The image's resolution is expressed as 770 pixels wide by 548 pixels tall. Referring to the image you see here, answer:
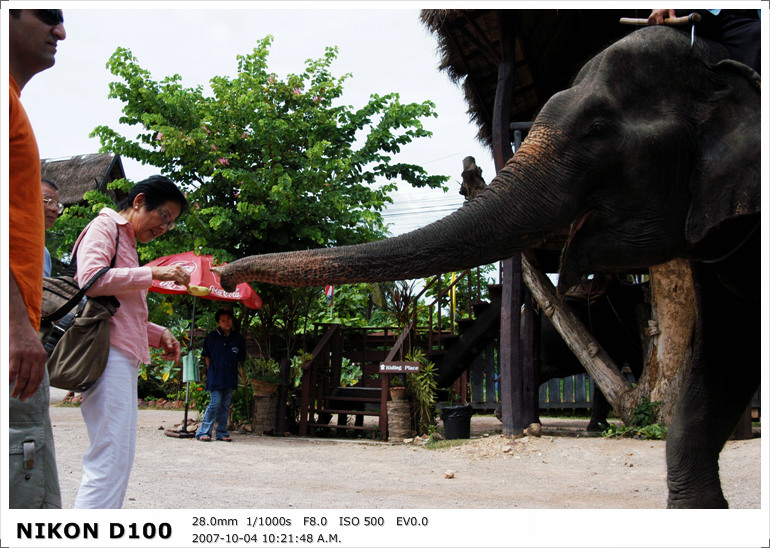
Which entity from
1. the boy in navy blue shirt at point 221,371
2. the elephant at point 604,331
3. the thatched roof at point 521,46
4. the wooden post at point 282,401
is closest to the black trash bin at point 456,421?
the elephant at point 604,331

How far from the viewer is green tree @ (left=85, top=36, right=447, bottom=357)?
10.3m

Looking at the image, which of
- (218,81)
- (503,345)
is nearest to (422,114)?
(218,81)

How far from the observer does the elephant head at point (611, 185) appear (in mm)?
2688

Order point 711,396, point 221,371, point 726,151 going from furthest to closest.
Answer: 1. point 221,371
2. point 711,396
3. point 726,151

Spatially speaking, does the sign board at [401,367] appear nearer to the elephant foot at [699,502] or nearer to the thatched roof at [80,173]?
the elephant foot at [699,502]

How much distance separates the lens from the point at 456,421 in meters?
9.86

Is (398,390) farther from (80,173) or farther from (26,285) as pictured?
(80,173)

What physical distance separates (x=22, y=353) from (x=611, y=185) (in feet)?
7.53

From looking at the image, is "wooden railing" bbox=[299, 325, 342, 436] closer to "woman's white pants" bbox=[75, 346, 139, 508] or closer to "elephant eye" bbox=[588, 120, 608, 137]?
"woman's white pants" bbox=[75, 346, 139, 508]

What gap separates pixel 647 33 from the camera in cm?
295

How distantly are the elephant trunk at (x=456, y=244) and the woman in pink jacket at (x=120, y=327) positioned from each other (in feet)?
2.40

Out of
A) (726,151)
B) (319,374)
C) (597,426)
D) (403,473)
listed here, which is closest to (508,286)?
(597,426)

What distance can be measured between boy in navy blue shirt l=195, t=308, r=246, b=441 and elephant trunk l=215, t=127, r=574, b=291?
7361 millimetres

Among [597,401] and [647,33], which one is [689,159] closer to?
[647,33]
